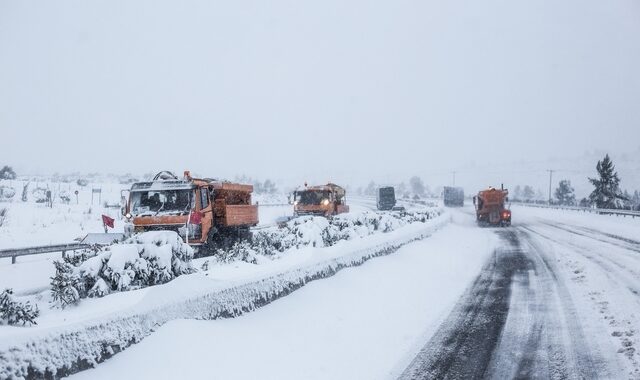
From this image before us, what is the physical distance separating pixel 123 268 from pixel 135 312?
106cm

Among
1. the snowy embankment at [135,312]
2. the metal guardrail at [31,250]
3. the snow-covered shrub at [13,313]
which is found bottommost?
the metal guardrail at [31,250]

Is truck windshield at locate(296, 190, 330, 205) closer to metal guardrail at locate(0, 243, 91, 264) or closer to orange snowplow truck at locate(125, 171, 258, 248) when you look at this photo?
orange snowplow truck at locate(125, 171, 258, 248)

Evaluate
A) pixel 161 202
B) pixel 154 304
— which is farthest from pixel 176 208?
pixel 154 304

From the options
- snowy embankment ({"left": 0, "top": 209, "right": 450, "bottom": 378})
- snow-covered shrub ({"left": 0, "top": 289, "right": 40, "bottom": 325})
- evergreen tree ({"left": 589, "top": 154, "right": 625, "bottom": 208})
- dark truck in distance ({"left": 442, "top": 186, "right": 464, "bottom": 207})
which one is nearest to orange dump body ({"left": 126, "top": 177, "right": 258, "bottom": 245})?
snowy embankment ({"left": 0, "top": 209, "right": 450, "bottom": 378})

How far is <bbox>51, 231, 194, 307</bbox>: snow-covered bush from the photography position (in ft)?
17.8

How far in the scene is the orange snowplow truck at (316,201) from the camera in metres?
24.8

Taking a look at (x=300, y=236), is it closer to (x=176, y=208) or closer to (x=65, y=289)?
(x=176, y=208)

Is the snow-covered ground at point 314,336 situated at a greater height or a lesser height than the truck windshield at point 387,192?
lesser

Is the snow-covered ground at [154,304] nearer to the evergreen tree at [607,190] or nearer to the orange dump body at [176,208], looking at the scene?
the orange dump body at [176,208]

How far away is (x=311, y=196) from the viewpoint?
25391mm

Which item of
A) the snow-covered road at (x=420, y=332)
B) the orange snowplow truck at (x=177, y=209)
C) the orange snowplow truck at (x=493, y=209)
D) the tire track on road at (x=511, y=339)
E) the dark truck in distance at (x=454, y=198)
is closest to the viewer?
the snow-covered road at (x=420, y=332)

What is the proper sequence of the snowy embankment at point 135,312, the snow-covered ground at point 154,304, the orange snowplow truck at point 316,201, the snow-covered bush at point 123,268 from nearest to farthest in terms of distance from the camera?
the snowy embankment at point 135,312 < the snow-covered ground at point 154,304 < the snow-covered bush at point 123,268 < the orange snowplow truck at point 316,201

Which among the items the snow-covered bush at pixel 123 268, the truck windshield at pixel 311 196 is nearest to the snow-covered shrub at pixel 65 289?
the snow-covered bush at pixel 123 268

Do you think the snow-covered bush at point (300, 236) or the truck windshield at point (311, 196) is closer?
the snow-covered bush at point (300, 236)
